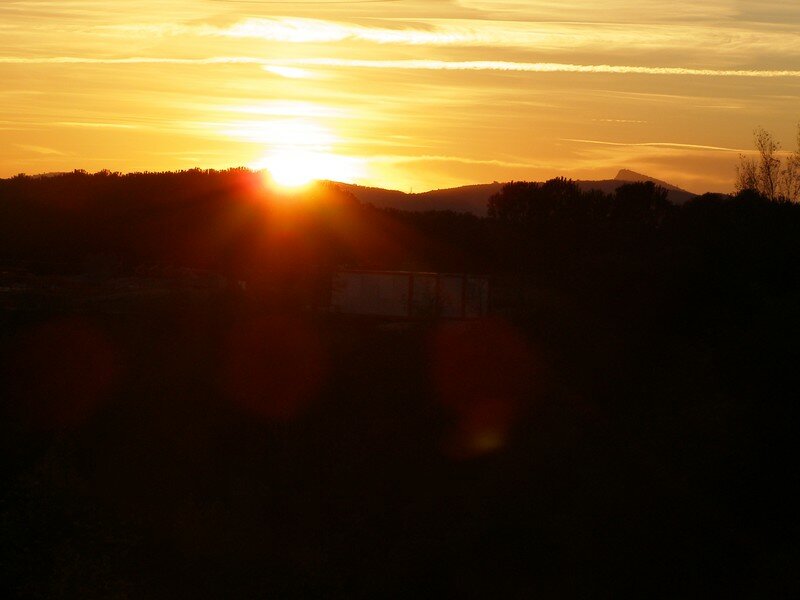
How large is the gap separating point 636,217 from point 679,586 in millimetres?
56167

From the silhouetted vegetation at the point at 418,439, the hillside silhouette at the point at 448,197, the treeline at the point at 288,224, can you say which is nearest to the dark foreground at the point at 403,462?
the silhouetted vegetation at the point at 418,439

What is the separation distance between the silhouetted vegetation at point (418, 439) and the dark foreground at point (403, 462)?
2.1 inches

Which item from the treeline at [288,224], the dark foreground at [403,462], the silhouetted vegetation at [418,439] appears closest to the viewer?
the dark foreground at [403,462]

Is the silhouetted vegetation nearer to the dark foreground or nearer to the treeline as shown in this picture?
the dark foreground

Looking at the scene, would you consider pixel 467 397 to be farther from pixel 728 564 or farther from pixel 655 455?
pixel 728 564

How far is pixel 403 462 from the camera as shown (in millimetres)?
20281

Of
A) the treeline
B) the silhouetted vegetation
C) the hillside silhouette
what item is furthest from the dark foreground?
the hillside silhouette

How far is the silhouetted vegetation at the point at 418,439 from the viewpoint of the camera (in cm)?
1650

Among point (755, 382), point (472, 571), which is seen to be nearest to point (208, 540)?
point (472, 571)

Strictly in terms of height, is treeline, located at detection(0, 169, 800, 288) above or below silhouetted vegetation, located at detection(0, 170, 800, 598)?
above

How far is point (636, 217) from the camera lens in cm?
6962

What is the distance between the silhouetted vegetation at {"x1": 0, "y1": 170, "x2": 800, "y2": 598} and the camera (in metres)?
16.5

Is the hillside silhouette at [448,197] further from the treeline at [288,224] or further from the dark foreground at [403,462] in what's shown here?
the dark foreground at [403,462]

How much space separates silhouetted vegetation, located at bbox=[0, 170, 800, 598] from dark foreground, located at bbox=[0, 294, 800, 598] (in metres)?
0.05
